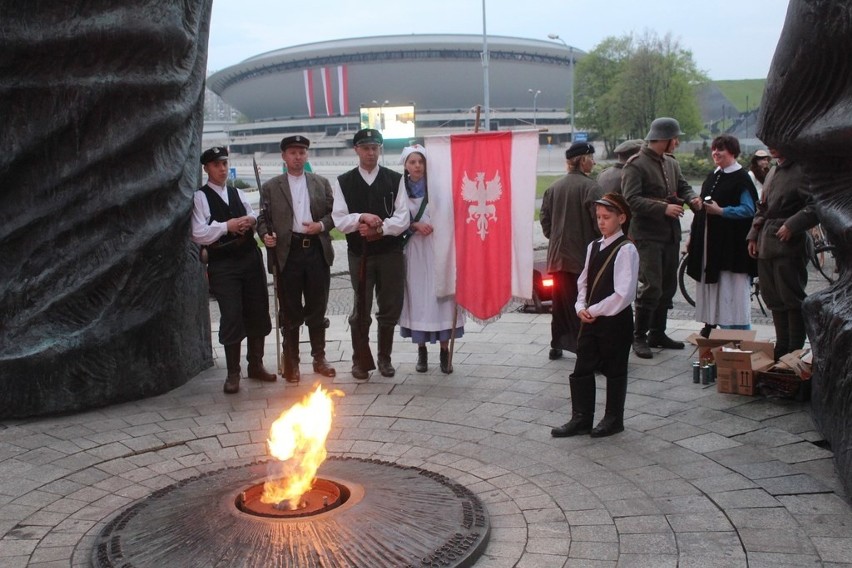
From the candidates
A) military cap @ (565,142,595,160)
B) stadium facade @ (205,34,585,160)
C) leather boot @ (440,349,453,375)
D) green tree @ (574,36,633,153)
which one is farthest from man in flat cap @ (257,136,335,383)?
stadium facade @ (205,34,585,160)

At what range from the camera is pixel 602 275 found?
18.0ft

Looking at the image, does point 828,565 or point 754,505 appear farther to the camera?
point 754,505

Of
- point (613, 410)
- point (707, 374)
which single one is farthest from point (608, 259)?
point (707, 374)

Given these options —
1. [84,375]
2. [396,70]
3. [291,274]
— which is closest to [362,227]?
[291,274]

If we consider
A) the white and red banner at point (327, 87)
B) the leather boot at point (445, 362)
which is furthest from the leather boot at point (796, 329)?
the white and red banner at point (327, 87)

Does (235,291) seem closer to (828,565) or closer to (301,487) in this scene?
(301,487)

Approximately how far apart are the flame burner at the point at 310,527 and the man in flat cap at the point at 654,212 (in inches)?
137

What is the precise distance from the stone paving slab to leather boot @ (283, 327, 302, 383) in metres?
0.10

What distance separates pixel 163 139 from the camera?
260 inches

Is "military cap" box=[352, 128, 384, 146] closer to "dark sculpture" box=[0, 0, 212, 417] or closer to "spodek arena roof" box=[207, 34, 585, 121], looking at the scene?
"dark sculpture" box=[0, 0, 212, 417]

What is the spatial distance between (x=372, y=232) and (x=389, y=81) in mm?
96092

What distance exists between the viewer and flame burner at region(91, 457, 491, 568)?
12.1 ft

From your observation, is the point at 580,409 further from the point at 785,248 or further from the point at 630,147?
the point at 630,147

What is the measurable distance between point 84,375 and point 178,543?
2890 mm
